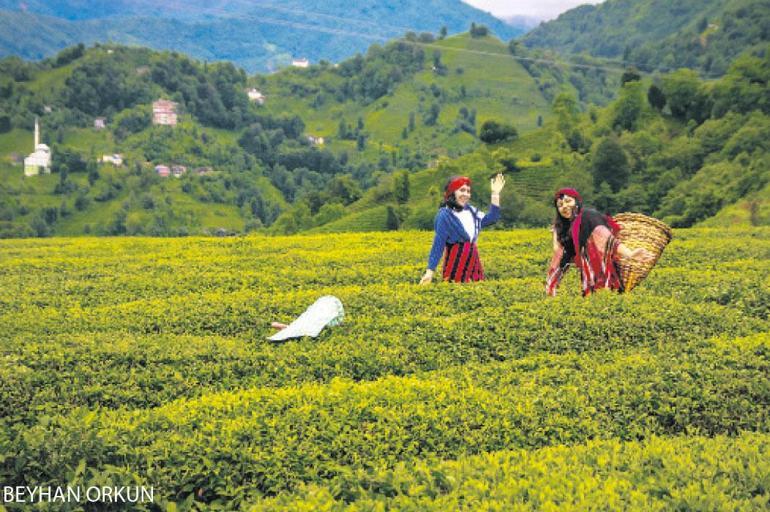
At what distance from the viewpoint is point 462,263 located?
1006 centimetres

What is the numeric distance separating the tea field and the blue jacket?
0.51 m

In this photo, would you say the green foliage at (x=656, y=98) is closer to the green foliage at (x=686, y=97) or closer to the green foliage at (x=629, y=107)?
the green foliage at (x=686, y=97)

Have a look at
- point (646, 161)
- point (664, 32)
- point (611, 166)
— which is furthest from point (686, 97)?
point (664, 32)

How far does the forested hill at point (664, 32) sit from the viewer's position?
8962cm

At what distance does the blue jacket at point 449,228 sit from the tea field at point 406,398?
0.51m

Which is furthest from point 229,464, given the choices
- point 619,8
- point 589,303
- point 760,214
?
point 619,8

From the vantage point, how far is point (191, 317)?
352 inches

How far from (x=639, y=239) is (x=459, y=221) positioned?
2225 mm

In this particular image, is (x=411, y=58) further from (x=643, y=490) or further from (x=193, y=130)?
(x=643, y=490)

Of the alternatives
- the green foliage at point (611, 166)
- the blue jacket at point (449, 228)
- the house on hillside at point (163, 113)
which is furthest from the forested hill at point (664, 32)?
the blue jacket at point (449, 228)

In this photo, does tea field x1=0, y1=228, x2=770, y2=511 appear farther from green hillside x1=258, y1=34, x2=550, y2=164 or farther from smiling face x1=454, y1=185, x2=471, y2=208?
green hillside x1=258, y1=34, x2=550, y2=164

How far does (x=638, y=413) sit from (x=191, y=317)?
539cm

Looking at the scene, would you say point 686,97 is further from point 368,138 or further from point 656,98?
point 368,138

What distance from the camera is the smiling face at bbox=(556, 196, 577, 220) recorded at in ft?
28.6
